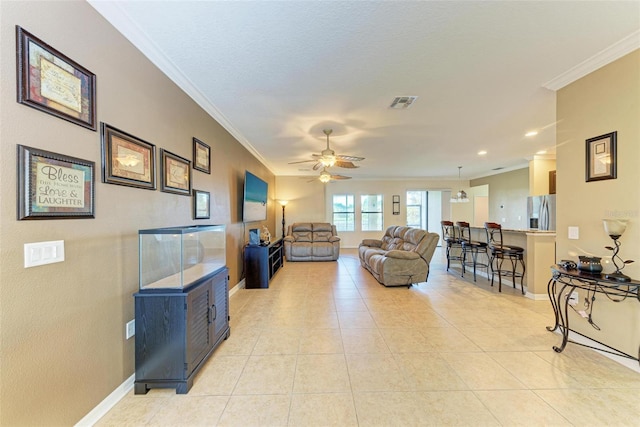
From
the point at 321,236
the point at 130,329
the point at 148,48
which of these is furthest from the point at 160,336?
the point at 321,236

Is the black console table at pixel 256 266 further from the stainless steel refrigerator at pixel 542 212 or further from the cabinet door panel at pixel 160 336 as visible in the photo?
the stainless steel refrigerator at pixel 542 212

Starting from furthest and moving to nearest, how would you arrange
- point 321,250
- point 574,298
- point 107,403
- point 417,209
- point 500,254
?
point 417,209 → point 321,250 → point 500,254 → point 574,298 → point 107,403

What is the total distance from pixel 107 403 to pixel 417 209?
10.6m

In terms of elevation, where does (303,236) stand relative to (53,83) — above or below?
below

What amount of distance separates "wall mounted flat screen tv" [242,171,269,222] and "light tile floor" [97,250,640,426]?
189 cm

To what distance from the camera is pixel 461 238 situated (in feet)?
18.2

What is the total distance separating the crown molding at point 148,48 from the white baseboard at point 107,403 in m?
2.51

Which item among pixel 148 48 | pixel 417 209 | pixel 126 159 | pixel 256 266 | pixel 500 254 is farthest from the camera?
pixel 417 209

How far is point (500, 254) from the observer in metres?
4.36

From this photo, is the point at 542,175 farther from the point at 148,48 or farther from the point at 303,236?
the point at 148,48

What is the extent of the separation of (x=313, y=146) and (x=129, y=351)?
401 cm

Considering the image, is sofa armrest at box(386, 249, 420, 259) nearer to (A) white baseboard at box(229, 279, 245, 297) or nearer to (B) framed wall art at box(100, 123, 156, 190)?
(A) white baseboard at box(229, 279, 245, 297)

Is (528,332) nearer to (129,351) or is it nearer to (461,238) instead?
(461,238)

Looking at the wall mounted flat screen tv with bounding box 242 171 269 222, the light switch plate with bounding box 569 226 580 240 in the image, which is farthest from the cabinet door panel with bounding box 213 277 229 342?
A: the light switch plate with bounding box 569 226 580 240
